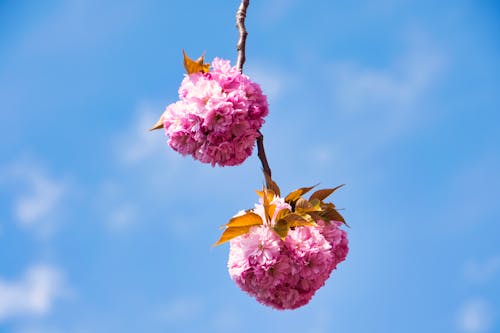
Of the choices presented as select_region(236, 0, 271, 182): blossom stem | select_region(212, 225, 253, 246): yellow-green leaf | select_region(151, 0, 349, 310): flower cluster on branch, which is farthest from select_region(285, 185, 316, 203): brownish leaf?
select_region(212, 225, 253, 246): yellow-green leaf

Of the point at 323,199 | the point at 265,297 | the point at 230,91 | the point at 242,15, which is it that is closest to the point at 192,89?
the point at 230,91

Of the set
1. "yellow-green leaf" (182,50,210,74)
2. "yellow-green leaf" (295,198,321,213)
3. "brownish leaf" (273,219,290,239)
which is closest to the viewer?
"brownish leaf" (273,219,290,239)

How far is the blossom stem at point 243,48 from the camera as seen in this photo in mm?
3215

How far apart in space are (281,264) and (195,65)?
102 cm

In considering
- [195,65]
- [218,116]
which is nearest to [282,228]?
[218,116]

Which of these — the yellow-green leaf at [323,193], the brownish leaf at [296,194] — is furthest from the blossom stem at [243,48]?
the yellow-green leaf at [323,193]

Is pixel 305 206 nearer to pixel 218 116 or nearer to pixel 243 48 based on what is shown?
pixel 218 116

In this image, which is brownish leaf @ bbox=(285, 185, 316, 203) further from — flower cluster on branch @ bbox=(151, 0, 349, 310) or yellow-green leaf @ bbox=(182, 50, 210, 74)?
yellow-green leaf @ bbox=(182, 50, 210, 74)

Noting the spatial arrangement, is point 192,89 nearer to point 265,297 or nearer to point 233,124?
point 233,124

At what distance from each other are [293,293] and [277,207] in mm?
375

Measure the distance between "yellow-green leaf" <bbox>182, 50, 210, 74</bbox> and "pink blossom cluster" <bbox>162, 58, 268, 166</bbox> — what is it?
0.04m

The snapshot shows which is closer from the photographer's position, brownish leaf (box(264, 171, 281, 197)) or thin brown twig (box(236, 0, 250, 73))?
brownish leaf (box(264, 171, 281, 197))

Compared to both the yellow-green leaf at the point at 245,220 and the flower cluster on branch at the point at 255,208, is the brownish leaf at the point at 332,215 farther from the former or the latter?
the yellow-green leaf at the point at 245,220

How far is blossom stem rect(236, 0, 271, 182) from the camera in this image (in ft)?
10.5
